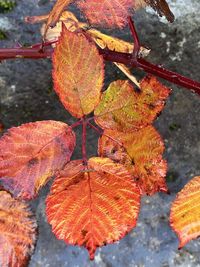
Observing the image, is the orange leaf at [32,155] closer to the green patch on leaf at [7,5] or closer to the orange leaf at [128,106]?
the orange leaf at [128,106]

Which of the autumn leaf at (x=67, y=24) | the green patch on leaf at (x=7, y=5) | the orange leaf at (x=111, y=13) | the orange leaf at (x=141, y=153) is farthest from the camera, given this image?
the green patch on leaf at (x=7, y=5)

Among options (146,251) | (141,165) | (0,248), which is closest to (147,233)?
(146,251)

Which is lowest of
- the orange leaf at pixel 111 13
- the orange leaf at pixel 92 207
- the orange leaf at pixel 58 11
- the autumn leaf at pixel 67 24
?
the autumn leaf at pixel 67 24

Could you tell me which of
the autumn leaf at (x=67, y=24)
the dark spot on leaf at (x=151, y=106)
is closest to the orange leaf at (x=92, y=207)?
the dark spot on leaf at (x=151, y=106)

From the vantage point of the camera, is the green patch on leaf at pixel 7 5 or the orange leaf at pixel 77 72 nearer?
the orange leaf at pixel 77 72

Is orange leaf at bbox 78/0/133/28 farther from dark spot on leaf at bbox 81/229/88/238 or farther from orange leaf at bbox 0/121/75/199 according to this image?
dark spot on leaf at bbox 81/229/88/238

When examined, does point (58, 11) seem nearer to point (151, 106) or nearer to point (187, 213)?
point (151, 106)

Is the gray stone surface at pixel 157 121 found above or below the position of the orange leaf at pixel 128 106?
below
